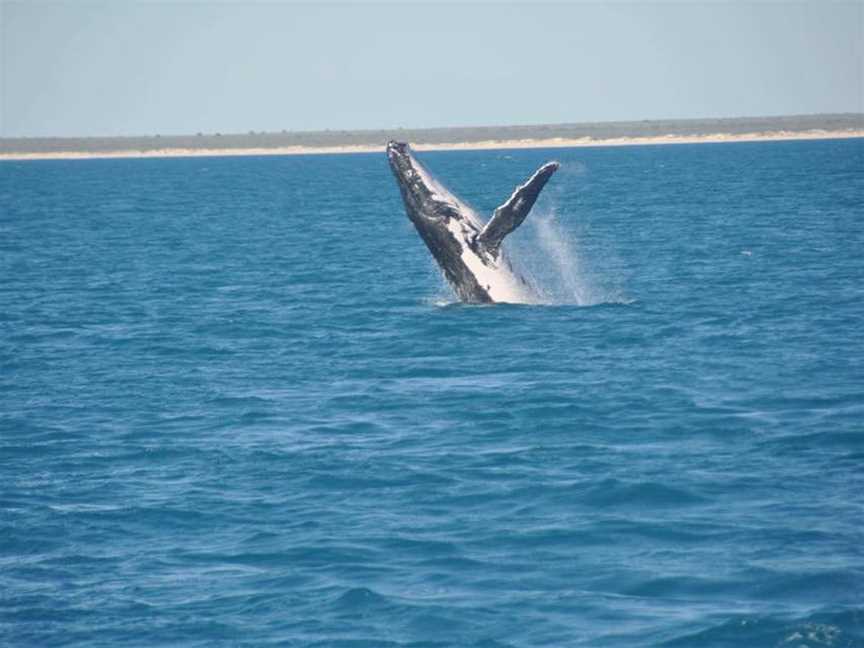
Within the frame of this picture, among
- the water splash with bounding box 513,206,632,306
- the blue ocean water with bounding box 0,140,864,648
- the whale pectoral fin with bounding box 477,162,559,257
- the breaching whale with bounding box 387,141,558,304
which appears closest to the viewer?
the blue ocean water with bounding box 0,140,864,648

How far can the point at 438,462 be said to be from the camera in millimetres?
Result: 15805

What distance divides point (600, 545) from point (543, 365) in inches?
323

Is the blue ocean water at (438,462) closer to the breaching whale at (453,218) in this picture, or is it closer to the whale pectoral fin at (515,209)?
the breaching whale at (453,218)

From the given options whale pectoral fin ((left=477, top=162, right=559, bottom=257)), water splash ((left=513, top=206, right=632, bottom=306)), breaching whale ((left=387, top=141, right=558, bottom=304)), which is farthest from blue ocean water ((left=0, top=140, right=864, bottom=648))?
whale pectoral fin ((left=477, top=162, right=559, bottom=257))

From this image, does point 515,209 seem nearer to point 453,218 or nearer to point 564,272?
point 453,218

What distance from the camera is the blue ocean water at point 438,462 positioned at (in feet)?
38.2

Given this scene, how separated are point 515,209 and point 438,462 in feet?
27.5

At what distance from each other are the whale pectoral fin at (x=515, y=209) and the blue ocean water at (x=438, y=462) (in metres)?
1.54

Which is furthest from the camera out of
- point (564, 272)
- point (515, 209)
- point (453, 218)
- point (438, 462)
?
point (564, 272)

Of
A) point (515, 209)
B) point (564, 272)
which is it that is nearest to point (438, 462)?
point (515, 209)

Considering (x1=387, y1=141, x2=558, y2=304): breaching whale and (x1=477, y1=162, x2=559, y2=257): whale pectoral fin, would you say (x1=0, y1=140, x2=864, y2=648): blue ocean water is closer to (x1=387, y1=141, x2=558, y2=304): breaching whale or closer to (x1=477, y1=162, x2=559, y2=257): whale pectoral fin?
(x1=387, y1=141, x2=558, y2=304): breaching whale

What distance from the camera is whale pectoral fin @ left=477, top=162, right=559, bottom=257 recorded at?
23.0 m

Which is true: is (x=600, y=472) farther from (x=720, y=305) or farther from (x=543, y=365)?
(x=720, y=305)

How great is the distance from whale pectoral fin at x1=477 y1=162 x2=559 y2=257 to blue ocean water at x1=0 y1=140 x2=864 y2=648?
154 cm
